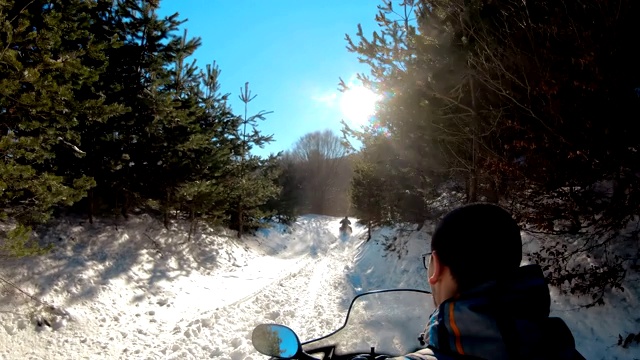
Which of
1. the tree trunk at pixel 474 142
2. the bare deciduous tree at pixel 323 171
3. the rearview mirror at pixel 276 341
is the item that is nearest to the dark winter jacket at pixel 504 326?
the rearview mirror at pixel 276 341

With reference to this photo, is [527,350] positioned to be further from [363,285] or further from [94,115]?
[363,285]

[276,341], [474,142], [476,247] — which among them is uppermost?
[474,142]

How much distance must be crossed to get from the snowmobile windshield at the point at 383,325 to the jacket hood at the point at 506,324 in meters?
1.41

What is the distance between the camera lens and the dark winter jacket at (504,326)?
1002 millimetres

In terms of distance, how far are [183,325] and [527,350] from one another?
628 centimetres

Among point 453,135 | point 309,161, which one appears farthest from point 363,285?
point 309,161

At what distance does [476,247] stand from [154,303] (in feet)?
24.7

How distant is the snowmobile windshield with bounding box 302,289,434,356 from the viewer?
240 centimetres

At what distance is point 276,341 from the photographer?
6.63 feet

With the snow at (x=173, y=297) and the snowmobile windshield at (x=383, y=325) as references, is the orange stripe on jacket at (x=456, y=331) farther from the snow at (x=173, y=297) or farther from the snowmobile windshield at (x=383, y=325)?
the snow at (x=173, y=297)

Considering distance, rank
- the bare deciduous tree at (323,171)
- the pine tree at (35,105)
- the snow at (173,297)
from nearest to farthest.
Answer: the pine tree at (35,105), the snow at (173,297), the bare deciduous tree at (323,171)

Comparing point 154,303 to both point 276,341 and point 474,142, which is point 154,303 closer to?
point 276,341

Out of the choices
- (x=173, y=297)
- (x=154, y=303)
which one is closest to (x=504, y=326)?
(x=154, y=303)

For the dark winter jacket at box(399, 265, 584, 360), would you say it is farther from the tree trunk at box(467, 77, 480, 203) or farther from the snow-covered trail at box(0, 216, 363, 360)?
the tree trunk at box(467, 77, 480, 203)
